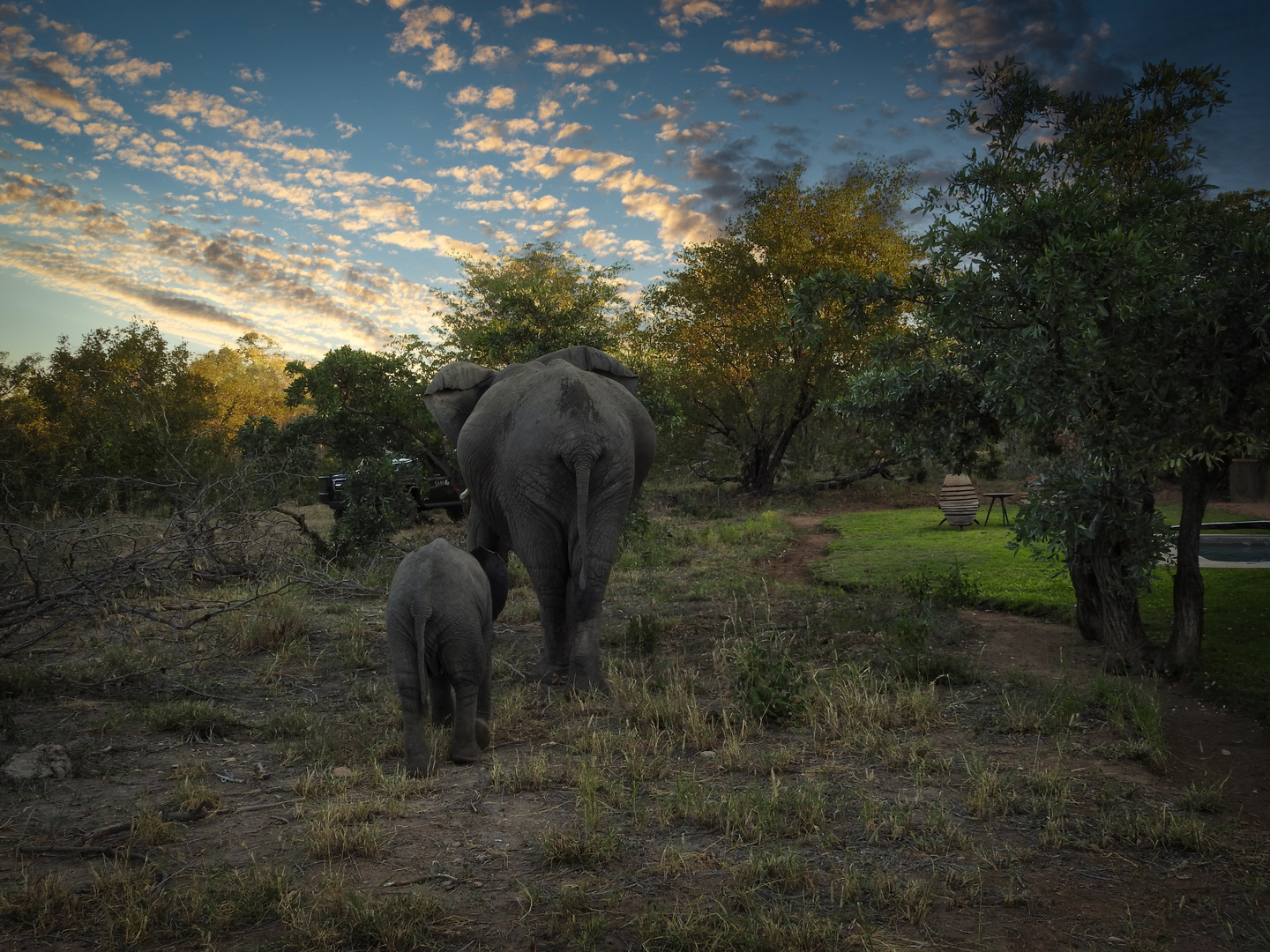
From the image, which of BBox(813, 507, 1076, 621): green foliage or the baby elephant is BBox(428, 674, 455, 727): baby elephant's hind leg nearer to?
the baby elephant

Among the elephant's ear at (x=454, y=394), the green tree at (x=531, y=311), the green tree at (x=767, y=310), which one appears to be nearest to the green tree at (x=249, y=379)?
the green tree at (x=531, y=311)

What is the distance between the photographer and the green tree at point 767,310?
2417 cm

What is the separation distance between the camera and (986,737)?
235 inches

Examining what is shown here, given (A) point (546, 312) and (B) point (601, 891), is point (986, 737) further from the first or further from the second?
(A) point (546, 312)

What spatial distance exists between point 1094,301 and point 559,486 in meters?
4.47

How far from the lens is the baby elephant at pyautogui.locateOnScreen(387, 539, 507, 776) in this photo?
17.0 ft

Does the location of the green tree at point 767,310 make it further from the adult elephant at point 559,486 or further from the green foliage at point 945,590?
the adult elephant at point 559,486

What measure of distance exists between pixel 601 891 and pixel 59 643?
7.64 m

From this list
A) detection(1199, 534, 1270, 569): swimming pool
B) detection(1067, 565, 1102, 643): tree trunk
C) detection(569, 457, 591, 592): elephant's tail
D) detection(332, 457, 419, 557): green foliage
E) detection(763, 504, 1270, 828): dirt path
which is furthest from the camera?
detection(332, 457, 419, 557): green foliage

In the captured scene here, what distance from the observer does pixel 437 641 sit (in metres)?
5.34

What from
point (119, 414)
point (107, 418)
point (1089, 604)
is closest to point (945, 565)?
point (1089, 604)

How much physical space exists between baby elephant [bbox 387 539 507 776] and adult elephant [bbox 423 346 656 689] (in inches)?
51.2

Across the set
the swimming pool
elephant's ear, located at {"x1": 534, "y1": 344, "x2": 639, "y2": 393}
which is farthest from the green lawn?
elephant's ear, located at {"x1": 534, "y1": 344, "x2": 639, "y2": 393}

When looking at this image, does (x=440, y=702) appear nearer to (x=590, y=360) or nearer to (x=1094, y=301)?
(x=590, y=360)
